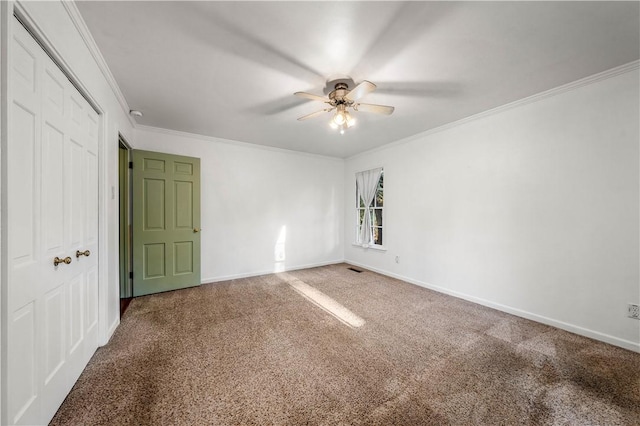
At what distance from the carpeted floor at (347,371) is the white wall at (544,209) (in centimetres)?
36

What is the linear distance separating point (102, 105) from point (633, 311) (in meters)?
5.16

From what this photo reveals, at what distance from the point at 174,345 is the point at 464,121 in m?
4.39

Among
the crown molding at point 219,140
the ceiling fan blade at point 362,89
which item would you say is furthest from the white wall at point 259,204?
the ceiling fan blade at point 362,89

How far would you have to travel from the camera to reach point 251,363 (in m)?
1.98

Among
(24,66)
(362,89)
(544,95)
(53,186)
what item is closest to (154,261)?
(53,186)

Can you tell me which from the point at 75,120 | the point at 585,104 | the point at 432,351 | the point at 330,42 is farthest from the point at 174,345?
the point at 585,104

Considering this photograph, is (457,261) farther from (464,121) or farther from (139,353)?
(139,353)

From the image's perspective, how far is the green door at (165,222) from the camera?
3451 millimetres

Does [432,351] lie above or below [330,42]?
below

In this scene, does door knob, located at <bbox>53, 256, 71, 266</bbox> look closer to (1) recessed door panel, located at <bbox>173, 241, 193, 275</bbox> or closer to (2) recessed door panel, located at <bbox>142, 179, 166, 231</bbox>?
(2) recessed door panel, located at <bbox>142, 179, 166, 231</bbox>

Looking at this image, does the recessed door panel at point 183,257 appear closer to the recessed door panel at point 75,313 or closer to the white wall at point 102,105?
the white wall at point 102,105

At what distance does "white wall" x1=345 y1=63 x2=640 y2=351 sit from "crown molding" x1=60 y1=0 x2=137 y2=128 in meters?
4.06

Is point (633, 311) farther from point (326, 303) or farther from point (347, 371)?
point (326, 303)

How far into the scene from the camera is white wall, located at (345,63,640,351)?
2246mm
